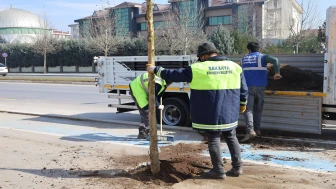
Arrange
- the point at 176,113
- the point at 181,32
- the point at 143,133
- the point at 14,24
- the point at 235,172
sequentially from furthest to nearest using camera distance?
the point at 14,24 < the point at 181,32 < the point at 176,113 < the point at 143,133 < the point at 235,172

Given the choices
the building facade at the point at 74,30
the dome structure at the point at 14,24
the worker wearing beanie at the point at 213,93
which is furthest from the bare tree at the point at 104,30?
the dome structure at the point at 14,24

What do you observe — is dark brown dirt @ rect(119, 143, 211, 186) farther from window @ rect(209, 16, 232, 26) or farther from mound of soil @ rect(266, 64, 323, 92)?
window @ rect(209, 16, 232, 26)

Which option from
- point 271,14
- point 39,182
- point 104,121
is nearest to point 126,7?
point 271,14

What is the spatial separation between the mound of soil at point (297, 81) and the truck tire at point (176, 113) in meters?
1.89

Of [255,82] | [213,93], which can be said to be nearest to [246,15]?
[255,82]

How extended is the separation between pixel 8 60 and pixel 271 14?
41.0 metres

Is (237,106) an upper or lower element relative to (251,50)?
lower

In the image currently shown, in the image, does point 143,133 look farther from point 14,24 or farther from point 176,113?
point 14,24

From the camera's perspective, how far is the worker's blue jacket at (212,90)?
15.8ft

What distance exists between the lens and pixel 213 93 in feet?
15.8

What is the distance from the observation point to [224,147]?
6.96 meters

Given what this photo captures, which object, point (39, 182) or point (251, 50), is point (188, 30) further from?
point (39, 182)

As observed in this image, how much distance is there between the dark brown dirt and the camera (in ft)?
16.7

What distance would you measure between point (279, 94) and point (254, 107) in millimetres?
540
